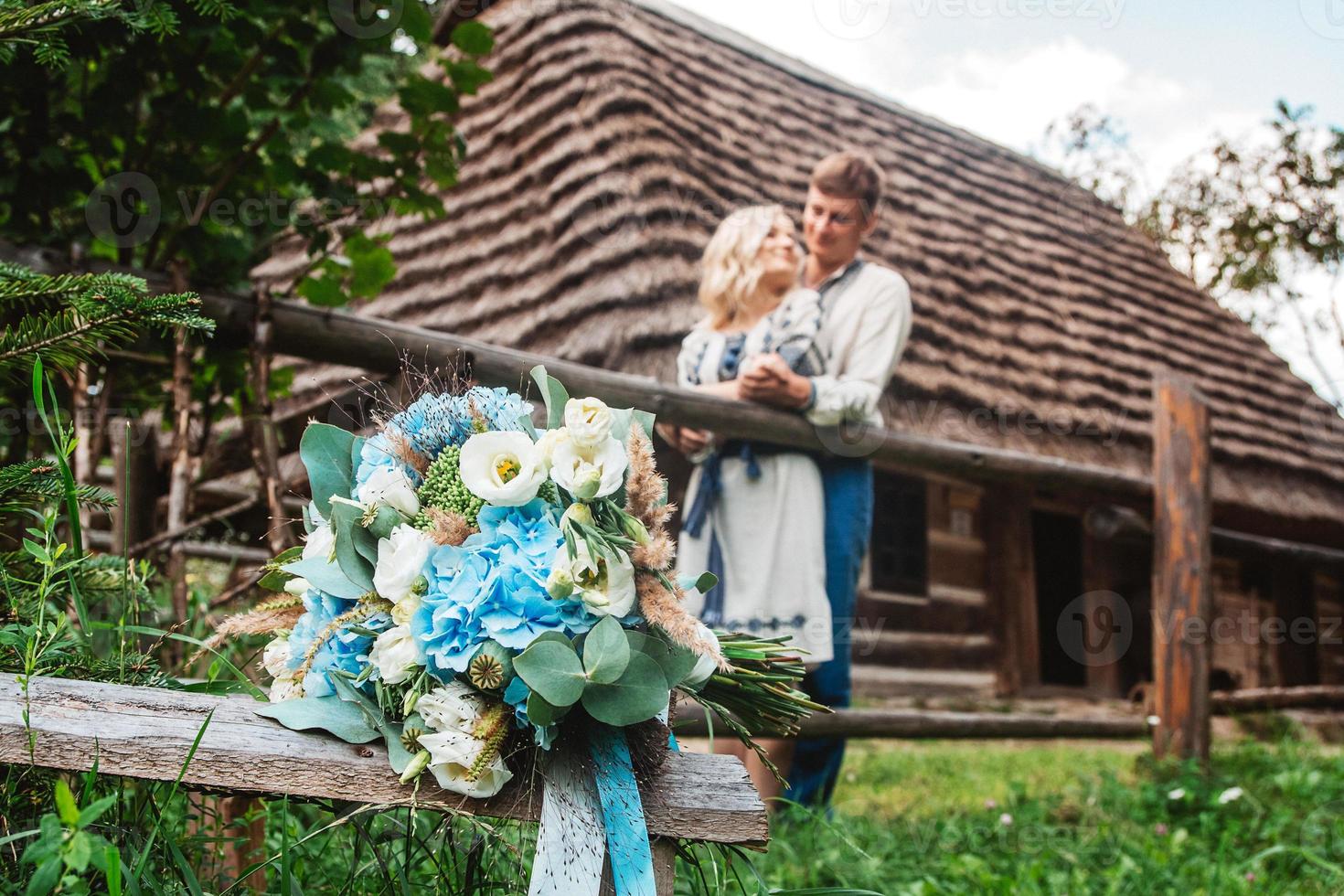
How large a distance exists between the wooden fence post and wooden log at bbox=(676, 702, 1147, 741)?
0.21m

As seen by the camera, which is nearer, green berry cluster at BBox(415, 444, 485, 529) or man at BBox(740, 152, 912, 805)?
green berry cluster at BBox(415, 444, 485, 529)

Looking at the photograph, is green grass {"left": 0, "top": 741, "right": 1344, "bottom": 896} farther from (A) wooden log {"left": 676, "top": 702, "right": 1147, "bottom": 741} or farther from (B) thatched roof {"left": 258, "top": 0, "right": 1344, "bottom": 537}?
(B) thatched roof {"left": 258, "top": 0, "right": 1344, "bottom": 537}

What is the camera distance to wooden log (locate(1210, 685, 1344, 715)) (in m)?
4.70

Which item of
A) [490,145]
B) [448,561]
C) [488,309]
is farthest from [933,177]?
[448,561]

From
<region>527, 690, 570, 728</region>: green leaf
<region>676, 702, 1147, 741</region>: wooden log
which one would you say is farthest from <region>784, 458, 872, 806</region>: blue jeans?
<region>527, 690, 570, 728</region>: green leaf

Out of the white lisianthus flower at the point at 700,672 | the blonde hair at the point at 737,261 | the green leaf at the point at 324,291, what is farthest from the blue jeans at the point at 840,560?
the white lisianthus flower at the point at 700,672

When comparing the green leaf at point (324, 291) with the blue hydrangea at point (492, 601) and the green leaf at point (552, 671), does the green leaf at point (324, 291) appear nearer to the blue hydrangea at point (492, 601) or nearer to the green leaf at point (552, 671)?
the blue hydrangea at point (492, 601)

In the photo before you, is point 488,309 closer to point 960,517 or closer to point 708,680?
point 708,680

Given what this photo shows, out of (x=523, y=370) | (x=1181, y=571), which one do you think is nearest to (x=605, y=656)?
(x=523, y=370)

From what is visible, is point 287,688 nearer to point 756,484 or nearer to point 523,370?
point 523,370

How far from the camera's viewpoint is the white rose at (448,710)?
0.99 metres

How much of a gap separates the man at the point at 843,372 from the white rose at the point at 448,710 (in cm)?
183

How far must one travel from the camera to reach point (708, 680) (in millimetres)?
1236

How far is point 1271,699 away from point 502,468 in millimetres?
5299
